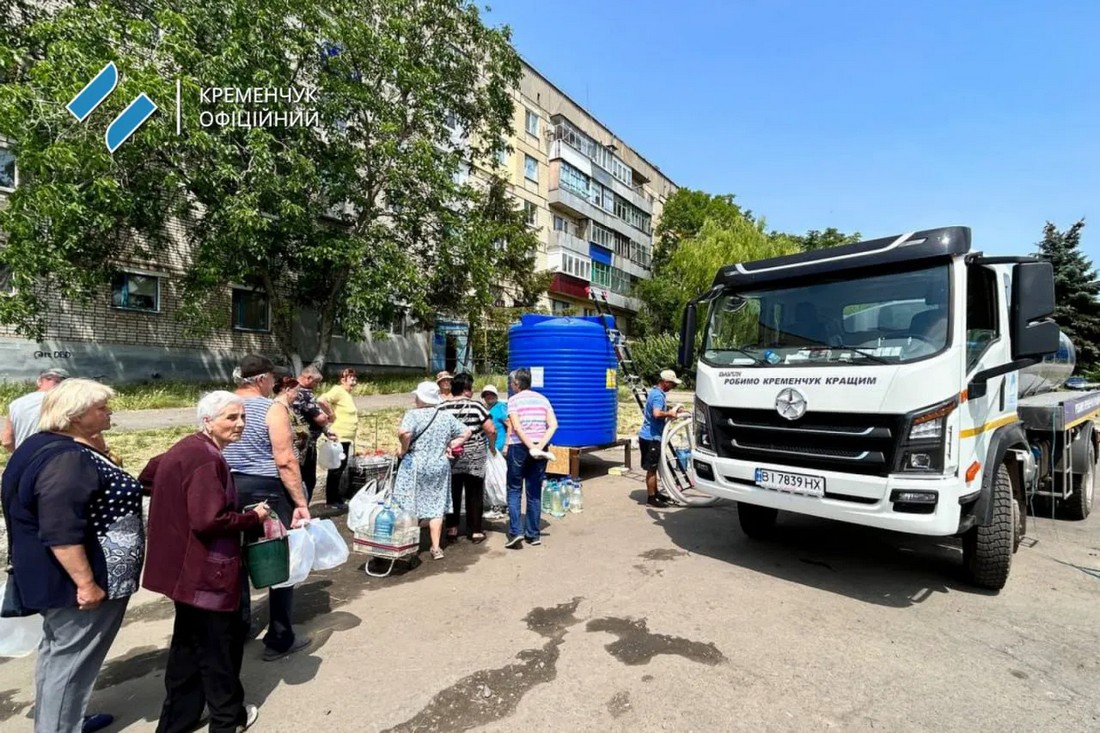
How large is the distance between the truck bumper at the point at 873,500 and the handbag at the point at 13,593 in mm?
4079

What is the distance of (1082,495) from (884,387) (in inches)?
192

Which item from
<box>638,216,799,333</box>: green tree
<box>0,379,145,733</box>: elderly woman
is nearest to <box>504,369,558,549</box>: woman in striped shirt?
<box>0,379,145,733</box>: elderly woman

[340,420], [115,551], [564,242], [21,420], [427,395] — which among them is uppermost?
[564,242]

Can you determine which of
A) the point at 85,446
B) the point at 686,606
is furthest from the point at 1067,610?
the point at 85,446

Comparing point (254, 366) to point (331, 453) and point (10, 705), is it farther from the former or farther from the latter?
point (331, 453)

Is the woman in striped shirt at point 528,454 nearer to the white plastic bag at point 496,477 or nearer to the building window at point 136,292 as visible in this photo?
the white plastic bag at point 496,477

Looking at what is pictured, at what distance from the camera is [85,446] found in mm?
2268

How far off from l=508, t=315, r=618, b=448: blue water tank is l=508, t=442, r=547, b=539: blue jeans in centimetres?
253

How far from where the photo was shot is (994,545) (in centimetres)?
391

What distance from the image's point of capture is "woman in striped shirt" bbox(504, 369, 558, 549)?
5047 mm

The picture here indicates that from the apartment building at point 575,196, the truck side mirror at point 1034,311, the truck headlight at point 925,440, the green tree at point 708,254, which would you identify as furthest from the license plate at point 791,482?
the apartment building at point 575,196

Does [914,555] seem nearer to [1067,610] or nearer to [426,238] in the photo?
[1067,610]

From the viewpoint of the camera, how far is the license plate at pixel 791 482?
385 centimetres

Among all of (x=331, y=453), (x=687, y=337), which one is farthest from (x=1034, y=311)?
(x=331, y=453)
